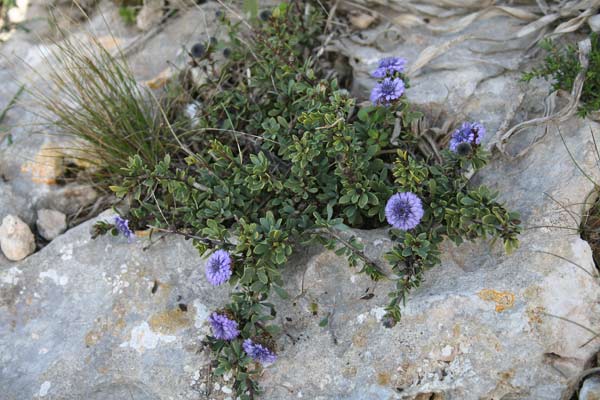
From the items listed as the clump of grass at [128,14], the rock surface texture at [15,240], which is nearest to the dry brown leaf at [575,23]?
the clump of grass at [128,14]

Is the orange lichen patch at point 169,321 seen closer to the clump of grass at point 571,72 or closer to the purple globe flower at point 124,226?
the purple globe flower at point 124,226

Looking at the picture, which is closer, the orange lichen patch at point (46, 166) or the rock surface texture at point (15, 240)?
the rock surface texture at point (15, 240)

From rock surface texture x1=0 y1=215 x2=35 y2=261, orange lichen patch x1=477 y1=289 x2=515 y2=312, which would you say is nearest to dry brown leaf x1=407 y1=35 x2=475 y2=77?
orange lichen patch x1=477 y1=289 x2=515 y2=312

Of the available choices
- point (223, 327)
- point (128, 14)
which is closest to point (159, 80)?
point (128, 14)

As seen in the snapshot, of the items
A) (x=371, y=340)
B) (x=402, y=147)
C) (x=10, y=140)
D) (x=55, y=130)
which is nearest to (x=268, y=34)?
(x=402, y=147)

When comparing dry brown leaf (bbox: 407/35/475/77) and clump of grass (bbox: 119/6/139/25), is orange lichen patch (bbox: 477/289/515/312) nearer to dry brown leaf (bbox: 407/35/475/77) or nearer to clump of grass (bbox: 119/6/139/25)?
dry brown leaf (bbox: 407/35/475/77)

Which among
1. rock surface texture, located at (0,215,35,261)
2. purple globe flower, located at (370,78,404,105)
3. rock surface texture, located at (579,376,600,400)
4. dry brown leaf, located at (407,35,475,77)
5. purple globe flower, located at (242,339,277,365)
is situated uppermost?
purple globe flower, located at (370,78,404,105)
